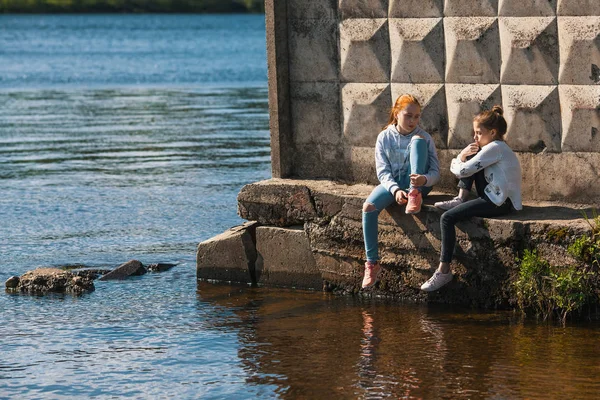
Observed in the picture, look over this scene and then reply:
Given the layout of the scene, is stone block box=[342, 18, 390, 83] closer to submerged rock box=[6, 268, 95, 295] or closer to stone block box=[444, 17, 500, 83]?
stone block box=[444, 17, 500, 83]

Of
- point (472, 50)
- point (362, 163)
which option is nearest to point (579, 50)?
point (472, 50)

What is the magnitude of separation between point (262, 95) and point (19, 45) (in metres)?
37.3

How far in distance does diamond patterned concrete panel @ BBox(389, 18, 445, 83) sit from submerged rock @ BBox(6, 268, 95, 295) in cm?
297

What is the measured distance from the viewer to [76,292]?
8.95 m

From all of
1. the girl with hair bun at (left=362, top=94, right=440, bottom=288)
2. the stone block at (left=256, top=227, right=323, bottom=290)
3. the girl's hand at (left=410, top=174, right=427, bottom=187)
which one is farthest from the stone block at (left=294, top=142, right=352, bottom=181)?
the girl's hand at (left=410, top=174, right=427, bottom=187)

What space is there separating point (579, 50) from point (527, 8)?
0.48 meters

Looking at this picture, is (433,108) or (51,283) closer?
(433,108)

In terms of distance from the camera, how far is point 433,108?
8.50 m

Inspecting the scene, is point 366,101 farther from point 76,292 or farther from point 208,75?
point 208,75

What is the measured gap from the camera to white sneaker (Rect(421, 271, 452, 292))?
26.1 feet

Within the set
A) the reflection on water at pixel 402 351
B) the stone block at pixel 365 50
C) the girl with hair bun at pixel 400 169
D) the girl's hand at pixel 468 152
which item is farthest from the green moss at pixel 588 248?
the stone block at pixel 365 50

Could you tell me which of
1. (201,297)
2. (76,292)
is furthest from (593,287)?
(76,292)

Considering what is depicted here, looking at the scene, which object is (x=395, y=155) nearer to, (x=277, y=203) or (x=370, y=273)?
(x=370, y=273)

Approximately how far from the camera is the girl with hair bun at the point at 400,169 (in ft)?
26.7
